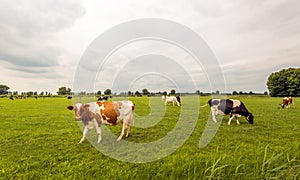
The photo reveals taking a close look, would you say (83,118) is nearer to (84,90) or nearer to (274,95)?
(84,90)

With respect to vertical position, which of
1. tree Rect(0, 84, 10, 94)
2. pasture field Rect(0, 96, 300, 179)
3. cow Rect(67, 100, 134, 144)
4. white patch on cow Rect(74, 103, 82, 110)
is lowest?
pasture field Rect(0, 96, 300, 179)

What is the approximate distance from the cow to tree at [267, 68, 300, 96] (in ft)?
282

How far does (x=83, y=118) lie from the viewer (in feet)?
21.3

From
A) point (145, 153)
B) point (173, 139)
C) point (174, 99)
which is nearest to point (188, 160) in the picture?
point (145, 153)

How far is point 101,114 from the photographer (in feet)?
21.9

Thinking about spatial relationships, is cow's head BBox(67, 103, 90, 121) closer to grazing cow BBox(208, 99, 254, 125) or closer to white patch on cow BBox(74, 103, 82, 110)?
white patch on cow BBox(74, 103, 82, 110)

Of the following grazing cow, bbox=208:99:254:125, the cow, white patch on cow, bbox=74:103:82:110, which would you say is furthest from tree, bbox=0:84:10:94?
grazing cow, bbox=208:99:254:125

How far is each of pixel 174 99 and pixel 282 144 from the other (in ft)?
67.5

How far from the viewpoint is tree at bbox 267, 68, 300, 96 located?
237ft

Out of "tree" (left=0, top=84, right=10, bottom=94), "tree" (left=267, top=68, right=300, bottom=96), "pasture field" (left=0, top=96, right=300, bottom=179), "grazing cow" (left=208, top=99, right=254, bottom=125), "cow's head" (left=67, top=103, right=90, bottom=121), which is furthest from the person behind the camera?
"tree" (left=0, top=84, right=10, bottom=94)

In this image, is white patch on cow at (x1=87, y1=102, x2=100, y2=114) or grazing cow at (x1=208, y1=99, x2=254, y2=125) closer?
white patch on cow at (x1=87, y1=102, x2=100, y2=114)

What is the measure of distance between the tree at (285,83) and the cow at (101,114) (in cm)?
8583

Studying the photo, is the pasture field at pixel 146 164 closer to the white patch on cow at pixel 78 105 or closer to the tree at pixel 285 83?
the white patch on cow at pixel 78 105

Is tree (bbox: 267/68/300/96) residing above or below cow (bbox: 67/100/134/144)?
above
